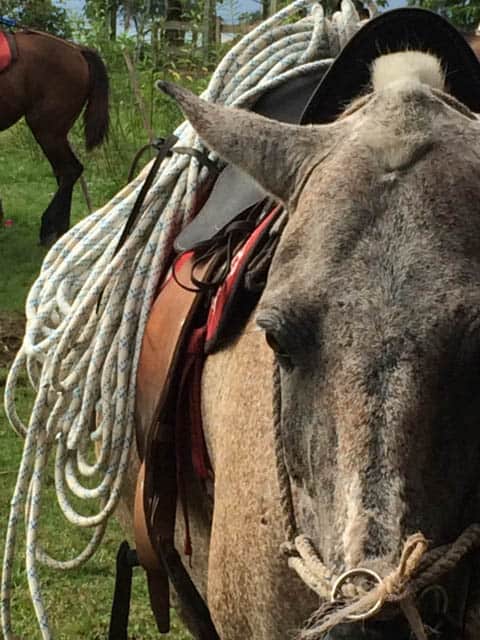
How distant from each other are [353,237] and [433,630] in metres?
0.59

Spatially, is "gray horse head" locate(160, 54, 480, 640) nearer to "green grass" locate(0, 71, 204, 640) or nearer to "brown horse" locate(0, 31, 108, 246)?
"green grass" locate(0, 71, 204, 640)

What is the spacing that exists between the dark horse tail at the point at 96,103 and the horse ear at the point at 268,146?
8544 millimetres

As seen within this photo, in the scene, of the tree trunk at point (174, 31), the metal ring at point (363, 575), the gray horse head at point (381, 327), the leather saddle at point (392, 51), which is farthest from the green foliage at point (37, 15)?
the metal ring at point (363, 575)

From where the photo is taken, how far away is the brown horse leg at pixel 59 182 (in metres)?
9.77

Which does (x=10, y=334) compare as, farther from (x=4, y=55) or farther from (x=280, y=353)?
(x=280, y=353)

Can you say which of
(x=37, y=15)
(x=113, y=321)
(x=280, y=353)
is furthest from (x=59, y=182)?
(x=37, y=15)

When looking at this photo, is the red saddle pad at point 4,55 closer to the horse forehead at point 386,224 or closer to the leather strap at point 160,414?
the leather strap at point 160,414

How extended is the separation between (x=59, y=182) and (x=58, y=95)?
0.83 m

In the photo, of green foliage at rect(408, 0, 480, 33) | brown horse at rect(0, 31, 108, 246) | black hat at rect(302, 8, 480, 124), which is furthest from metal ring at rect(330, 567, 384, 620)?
brown horse at rect(0, 31, 108, 246)

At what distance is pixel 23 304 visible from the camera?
25.3 ft

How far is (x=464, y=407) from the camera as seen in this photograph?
154 centimetres

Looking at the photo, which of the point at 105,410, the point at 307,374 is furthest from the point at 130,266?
the point at 307,374

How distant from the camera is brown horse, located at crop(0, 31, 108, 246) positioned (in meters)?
10.1

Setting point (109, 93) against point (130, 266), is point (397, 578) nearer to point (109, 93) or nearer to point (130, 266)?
point (130, 266)
